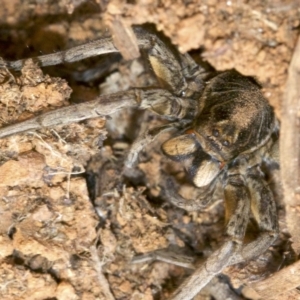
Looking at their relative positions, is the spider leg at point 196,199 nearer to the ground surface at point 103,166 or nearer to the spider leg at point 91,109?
the ground surface at point 103,166

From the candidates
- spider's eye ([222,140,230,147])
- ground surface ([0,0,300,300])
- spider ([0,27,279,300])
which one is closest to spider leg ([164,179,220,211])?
spider ([0,27,279,300])

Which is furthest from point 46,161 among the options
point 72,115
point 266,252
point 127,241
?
point 266,252

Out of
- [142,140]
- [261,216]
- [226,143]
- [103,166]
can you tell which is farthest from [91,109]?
[261,216]

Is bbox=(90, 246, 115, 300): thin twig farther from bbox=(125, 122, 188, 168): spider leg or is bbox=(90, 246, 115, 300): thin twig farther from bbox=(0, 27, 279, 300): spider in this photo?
bbox=(125, 122, 188, 168): spider leg

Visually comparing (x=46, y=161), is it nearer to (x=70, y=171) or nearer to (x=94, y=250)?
(x=70, y=171)

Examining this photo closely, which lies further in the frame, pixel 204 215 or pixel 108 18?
pixel 204 215

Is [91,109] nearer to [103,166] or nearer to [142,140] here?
[142,140]

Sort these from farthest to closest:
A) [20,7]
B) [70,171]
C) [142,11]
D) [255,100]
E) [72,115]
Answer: [20,7] < [255,100] < [70,171] < [72,115] < [142,11]

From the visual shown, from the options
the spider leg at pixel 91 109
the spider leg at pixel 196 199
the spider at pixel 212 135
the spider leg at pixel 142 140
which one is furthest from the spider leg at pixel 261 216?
the spider leg at pixel 91 109
